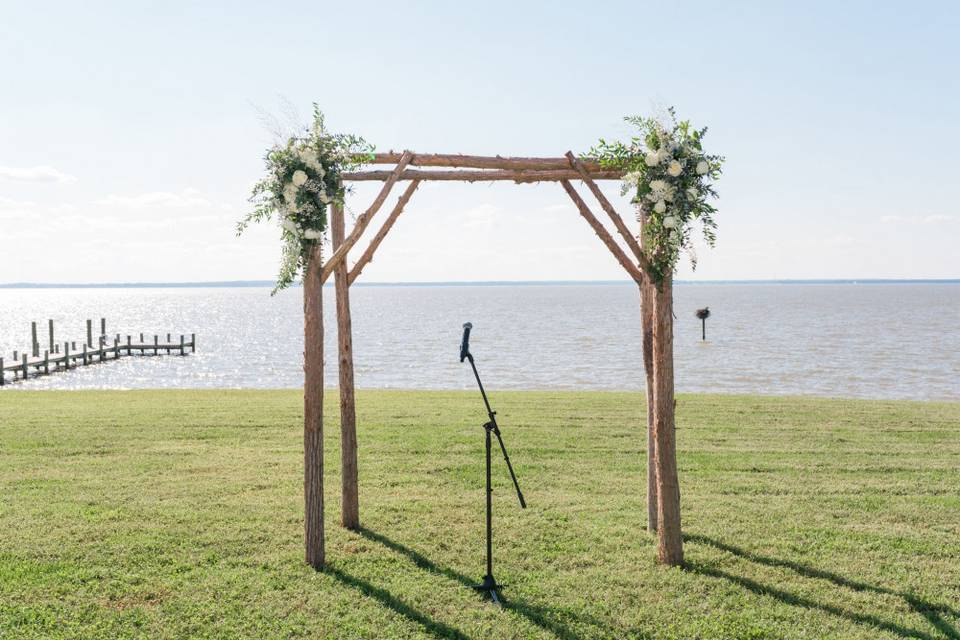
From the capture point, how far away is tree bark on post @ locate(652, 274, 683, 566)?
6.55 metres

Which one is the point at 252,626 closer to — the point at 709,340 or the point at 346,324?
the point at 346,324

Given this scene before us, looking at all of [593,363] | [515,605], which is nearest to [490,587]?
[515,605]

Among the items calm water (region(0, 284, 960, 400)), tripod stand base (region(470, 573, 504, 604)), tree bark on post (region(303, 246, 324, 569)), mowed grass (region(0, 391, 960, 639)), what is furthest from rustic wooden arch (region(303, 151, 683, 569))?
calm water (region(0, 284, 960, 400))

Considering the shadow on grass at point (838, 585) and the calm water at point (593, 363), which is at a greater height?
the shadow on grass at point (838, 585)

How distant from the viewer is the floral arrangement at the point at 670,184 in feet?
20.4

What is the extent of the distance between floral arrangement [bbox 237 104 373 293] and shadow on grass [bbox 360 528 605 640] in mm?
2584

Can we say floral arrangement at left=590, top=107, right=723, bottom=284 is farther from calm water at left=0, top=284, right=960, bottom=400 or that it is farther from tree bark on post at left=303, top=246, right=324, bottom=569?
calm water at left=0, top=284, right=960, bottom=400

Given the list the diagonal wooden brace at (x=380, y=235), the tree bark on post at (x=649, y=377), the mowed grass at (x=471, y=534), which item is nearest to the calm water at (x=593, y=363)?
the mowed grass at (x=471, y=534)

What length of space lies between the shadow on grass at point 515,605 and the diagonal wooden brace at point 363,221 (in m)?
2.51

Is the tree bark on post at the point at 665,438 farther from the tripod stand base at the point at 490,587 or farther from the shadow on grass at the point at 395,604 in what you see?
the shadow on grass at the point at 395,604

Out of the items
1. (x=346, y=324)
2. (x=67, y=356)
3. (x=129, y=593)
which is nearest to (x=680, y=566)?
(x=346, y=324)

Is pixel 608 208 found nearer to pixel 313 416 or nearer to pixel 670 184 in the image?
pixel 670 184

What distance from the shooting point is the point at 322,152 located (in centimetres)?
640

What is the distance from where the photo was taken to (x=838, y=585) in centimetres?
612
